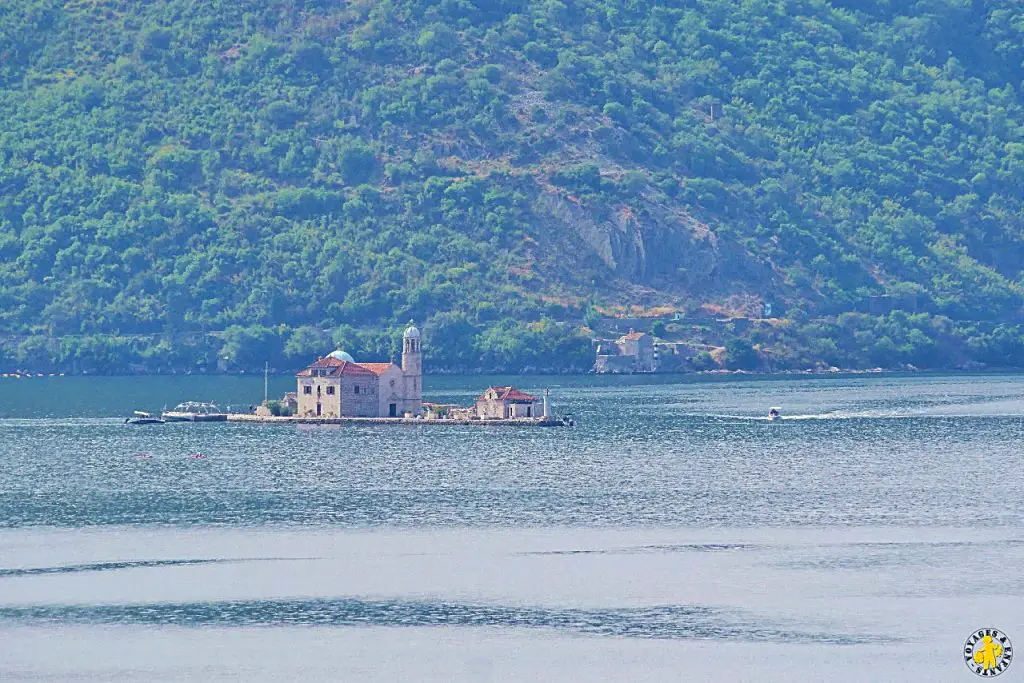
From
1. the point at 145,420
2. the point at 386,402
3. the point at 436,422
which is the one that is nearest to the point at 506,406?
the point at 436,422

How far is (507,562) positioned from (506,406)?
8524 centimetres

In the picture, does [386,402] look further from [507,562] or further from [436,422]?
[507,562]

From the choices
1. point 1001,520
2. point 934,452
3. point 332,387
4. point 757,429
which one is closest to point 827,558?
point 1001,520

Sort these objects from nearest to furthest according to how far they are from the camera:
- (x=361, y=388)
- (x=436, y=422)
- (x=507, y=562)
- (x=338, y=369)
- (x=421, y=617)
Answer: (x=421, y=617)
(x=507, y=562)
(x=436, y=422)
(x=361, y=388)
(x=338, y=369)

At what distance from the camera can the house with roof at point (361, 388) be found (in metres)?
188

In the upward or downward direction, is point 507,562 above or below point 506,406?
below

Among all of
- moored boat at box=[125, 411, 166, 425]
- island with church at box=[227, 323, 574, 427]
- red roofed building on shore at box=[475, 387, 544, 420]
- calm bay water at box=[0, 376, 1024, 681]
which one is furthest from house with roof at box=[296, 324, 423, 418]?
calm bay water at box=[0, 376, 1024, 681]

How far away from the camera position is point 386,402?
189375mm

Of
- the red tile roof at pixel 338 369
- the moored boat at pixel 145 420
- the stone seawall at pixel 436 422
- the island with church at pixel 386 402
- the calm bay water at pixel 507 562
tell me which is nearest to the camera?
the calm bay water at pixel 507 562

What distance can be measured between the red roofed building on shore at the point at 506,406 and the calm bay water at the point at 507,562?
973 inches

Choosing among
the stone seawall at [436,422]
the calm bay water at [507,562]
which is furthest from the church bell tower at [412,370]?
the calm bay water at [507,562]

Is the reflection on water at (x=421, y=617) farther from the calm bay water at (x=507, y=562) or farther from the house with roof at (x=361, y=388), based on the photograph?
the house with roof at (x=361, y=388)

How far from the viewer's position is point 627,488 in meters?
132

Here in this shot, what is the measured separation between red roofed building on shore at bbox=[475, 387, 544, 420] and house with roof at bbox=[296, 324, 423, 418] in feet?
20.1
